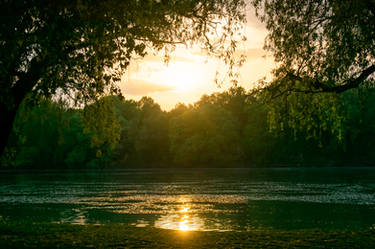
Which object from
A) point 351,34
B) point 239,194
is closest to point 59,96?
point 351,34

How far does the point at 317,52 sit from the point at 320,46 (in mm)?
217

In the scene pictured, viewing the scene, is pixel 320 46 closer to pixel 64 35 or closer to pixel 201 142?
pixel 64 35

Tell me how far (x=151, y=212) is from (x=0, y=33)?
17053 millimetres

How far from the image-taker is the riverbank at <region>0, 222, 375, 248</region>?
11.2 meters

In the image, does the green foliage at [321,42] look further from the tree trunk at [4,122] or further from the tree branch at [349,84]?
the tree trunk at [4,122]

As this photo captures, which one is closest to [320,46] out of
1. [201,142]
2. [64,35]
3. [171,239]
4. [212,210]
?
[171,239]

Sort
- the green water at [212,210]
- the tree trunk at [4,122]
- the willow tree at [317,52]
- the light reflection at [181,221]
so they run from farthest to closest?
the green water at [212,210] → the light reflection at [181,221] → the willow tree at [317,52] → the tree trunk at [4,122]

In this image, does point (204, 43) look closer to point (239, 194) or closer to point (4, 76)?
point (4, 76)

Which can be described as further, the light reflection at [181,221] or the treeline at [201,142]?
the treeline at [201,142]

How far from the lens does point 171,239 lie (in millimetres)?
12242

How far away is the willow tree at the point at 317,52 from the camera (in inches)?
556

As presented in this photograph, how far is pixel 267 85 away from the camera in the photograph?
16.4 metres

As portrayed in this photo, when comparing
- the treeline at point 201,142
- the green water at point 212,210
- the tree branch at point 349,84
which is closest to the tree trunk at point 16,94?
the tree branch at point 349,84

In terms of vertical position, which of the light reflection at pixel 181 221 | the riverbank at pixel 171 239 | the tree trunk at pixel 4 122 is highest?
the tree trunk at pixel 4 122
